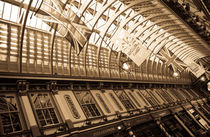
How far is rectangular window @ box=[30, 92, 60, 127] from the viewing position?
12590mm

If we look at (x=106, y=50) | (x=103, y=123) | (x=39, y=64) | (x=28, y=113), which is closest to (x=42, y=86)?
(x=39, y=64)

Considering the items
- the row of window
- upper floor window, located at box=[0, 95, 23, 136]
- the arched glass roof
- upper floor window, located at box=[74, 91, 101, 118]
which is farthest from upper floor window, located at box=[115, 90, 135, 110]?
upper floor window, located at box=[0, 95, 23, 136]

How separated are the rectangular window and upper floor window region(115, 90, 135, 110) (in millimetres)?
8632

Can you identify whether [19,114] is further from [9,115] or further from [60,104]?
[60,104]

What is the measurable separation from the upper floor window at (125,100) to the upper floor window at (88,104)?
13.9ft

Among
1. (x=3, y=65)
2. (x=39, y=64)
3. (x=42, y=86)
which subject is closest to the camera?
(x=3, y=65)

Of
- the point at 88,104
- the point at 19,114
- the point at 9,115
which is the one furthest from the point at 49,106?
the point at 88,104

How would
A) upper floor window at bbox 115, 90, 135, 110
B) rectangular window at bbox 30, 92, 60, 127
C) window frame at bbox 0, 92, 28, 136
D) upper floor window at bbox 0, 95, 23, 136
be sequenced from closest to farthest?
window frame at bbox 0, 92, 28, 136 → upper floor window at bbox 0, 95, 23, 136 → rectangular window at bbox 30, 92, 60, 127 → upper floor window at bbox 115, 90, 135, 110

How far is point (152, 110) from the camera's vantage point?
21.2 m

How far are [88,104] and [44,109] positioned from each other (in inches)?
173

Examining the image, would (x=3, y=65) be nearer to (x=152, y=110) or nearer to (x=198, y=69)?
(x=152, y=110)

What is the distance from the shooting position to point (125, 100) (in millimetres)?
20516

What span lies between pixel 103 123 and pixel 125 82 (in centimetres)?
841

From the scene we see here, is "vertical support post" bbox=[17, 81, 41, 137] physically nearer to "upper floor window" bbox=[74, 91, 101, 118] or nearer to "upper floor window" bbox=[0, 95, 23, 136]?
"upper floor window" bbox=[0, 95, 23, 136]
